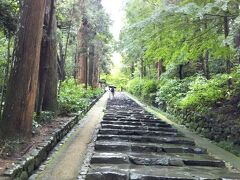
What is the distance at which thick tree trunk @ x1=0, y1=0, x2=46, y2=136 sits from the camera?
7.83 m

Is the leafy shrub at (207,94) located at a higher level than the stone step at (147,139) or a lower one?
higher

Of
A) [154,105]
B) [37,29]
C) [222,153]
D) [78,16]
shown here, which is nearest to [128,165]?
[222,153]

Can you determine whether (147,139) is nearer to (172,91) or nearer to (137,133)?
(137,133)

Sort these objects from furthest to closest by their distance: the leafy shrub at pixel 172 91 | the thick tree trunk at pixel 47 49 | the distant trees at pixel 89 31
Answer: the distant trees at pixel 89 31 < the leafy shrub at pixel 172 91 < the thick tree trunk at pixel 47 49

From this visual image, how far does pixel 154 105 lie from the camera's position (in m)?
24.0

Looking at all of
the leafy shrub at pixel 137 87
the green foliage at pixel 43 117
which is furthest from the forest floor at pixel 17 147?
the leafy shrub at pixel 137 87

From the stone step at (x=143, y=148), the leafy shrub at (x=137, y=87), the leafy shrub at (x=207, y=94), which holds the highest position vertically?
the leafy shrub at (x=137, y=87)

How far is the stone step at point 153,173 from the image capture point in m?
6.24

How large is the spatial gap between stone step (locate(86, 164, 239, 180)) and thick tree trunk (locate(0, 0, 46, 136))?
2.13 meters

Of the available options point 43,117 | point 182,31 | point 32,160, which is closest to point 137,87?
point 182,31

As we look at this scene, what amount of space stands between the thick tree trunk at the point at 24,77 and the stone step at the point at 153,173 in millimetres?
2133

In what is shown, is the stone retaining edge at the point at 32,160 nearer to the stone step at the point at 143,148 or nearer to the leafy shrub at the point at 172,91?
the stone step at the point at 143,148

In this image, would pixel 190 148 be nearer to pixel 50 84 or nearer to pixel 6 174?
pixel 6 174

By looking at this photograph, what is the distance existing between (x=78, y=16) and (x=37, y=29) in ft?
31.7
